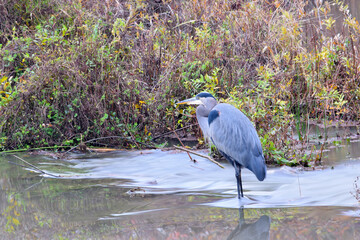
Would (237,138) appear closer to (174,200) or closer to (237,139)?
(237,139)

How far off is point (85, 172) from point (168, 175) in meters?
1.02

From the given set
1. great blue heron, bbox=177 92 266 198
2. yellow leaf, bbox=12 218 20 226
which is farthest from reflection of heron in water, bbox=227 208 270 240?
yellow leaf, bbox=12 218 20 226

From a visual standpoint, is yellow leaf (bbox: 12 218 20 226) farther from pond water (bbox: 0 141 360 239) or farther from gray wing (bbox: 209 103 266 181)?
gray wing (bbox: 209 103 266 181)

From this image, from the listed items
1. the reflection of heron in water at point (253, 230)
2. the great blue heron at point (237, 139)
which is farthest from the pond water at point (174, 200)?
the great blue heron at point (237, 139)

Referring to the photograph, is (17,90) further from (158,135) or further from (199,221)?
(199,221)

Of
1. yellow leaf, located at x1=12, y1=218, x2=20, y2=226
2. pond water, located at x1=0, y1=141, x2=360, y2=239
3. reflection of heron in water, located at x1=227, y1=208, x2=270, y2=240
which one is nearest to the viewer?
reflection of heron in water, located at x1=227, y1=208, x2=270, y2=240

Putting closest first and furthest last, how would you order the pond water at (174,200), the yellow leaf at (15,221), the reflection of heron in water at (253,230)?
1. the reflection of heron in water at (253,230)
2. the pond water at (174,200)
3. the yellow leaf at (15,221)

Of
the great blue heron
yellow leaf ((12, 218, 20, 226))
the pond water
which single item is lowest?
the pond water

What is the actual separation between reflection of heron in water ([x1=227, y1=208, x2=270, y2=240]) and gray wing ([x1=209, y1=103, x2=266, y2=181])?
2.62 ft

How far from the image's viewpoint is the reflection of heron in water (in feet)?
11.7

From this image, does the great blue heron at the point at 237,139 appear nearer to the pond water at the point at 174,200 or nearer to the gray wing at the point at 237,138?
the gray wing at the point at 237,138

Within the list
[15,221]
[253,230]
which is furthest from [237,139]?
[15,221]

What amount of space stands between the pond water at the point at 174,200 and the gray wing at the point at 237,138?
0.31 metres

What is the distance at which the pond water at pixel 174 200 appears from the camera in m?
3.68
